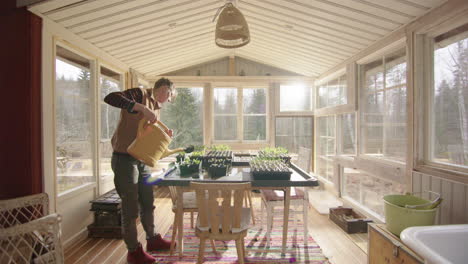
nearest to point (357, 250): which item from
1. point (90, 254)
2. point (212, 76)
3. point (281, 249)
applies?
point (281, 249)

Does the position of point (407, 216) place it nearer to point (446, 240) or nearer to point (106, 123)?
point (446, 240)

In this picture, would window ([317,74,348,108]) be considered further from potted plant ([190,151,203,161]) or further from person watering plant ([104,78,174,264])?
person watering plant ([104,78,174,264])

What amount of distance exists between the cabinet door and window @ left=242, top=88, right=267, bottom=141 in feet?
11.3

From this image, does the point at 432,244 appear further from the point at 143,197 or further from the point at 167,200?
the point at 167,200

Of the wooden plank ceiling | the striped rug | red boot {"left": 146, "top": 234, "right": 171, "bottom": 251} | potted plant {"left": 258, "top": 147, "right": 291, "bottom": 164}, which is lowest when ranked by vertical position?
the striped rug

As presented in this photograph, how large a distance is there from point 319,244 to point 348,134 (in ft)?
5.85

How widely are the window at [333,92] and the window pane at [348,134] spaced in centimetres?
29

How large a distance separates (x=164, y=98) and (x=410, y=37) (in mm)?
2454

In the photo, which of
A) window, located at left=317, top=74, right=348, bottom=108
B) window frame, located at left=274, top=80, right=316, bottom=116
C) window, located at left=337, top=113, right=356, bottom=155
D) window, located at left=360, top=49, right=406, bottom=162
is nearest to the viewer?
window, located at left=360, top=49, right=406, bottom=162

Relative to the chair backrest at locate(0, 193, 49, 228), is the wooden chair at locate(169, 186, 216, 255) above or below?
below

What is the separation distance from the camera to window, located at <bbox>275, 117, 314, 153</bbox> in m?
5.34

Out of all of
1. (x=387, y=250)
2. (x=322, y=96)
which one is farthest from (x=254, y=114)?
(x=387, y=250)

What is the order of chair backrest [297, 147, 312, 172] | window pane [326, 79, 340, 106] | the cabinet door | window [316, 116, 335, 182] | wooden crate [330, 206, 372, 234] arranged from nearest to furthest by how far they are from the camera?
the cabinet door < wooden crate [330, 206, 372, 234] < chair backrest [297, 147, 312, 172] < window pane [326, 79, 340, 106] < window [316, 116, 335, 182]

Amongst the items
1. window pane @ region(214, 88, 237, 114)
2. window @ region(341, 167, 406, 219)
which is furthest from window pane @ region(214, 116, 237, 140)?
window @ region(341, 167, 406, 219)
